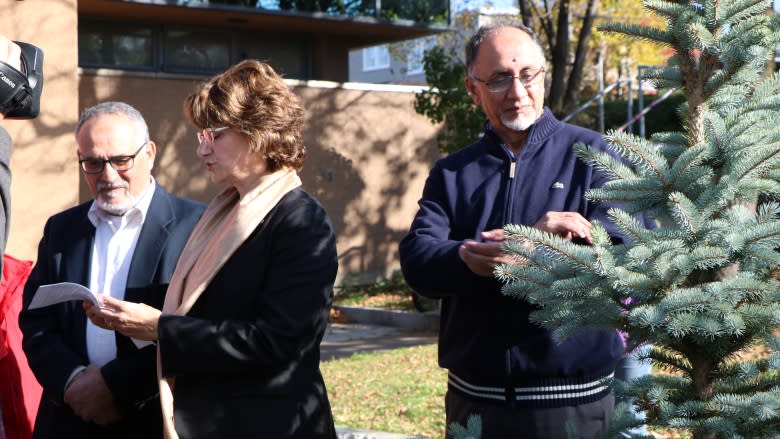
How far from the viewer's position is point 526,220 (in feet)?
10.7

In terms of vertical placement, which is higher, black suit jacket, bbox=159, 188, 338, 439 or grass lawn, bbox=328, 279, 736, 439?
black suit jacket, bbox=159, 188, 338, 439

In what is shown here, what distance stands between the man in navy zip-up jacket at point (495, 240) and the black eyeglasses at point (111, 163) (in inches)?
46.1

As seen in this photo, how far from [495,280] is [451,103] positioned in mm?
12100

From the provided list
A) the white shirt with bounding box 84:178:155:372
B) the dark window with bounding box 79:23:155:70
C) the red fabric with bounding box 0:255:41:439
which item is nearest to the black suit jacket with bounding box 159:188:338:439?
the white shirt with bounding box 84:178:155:372

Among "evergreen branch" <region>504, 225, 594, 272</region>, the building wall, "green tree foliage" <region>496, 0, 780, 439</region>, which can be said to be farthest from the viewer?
the building wall

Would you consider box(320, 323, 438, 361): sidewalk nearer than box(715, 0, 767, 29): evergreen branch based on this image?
No

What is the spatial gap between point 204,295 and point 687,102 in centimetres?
168

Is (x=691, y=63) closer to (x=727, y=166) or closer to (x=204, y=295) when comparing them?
(x=727, y=166)

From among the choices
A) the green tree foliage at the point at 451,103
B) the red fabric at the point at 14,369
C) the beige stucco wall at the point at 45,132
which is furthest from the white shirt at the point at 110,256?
the green tree foliage at the point at 451,103

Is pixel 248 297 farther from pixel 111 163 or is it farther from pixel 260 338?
pixel 111 163

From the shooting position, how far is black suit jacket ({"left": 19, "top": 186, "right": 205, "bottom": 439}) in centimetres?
358

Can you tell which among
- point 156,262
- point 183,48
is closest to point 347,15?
point 183,48

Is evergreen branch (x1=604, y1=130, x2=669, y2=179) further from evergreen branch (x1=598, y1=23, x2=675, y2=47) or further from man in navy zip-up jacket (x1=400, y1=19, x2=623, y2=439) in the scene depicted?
man in navy zip-up jacket (x1=400, y1=19, x2=623, y2=439)

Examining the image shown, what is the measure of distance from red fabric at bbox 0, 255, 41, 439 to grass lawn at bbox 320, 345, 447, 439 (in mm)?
3097
